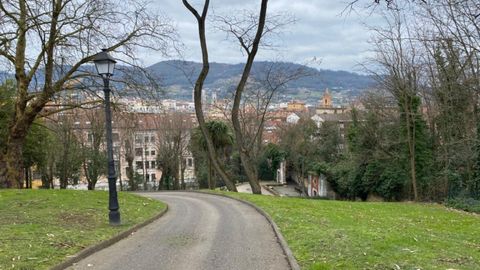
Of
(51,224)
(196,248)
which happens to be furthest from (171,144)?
(196,248)

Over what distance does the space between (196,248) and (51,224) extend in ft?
13.7

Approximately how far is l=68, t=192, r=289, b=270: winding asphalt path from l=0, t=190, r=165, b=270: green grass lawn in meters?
0.51

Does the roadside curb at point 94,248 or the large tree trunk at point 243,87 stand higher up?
the large tree trunk at point 243,87

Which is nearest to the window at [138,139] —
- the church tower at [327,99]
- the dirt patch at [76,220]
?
the dirt patch at [76,220]

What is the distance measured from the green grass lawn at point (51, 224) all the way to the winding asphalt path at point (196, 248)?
1.67 feet

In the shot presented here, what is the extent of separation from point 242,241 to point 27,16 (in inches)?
530

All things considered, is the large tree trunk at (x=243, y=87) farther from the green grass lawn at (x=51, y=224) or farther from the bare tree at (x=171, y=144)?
the bare tree at (x=171, y=144)

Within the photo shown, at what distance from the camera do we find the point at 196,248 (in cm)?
952

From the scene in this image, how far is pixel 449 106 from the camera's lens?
100 feet

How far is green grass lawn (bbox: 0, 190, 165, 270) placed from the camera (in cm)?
778

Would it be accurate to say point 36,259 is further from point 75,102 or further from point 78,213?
point 75,102

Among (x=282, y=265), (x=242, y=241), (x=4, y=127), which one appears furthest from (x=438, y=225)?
(x=4, y=127)

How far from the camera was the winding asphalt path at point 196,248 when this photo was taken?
8.00 m

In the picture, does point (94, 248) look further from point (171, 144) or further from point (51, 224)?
point (171, 144)
